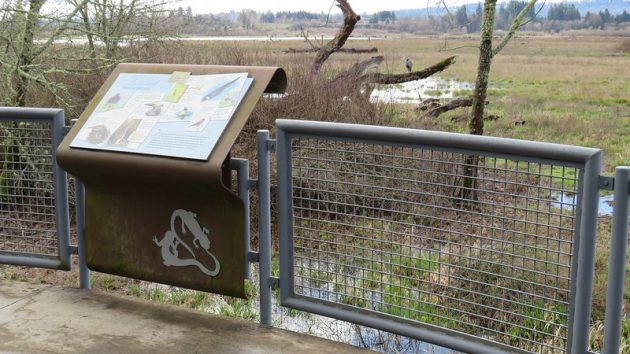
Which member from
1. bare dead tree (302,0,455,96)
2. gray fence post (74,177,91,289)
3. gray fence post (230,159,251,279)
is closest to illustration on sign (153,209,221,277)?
gray fence post (230,159,251,279)

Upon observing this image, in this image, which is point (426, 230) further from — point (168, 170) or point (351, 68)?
point (351, 68)

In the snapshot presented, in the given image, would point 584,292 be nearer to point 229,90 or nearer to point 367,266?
point 367,266

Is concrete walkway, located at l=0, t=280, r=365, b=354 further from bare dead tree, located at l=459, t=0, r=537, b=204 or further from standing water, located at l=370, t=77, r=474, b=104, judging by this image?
standing water, located at l=370, t=77, r=474, b=104

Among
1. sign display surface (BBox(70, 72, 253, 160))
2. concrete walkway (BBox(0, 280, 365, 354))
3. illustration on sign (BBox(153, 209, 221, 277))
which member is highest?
sign display surface (BBox(70, 72, 253, 160))

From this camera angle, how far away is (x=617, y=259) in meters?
3.28

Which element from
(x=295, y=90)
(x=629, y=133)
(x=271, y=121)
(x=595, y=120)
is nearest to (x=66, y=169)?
(x=271, y=121)

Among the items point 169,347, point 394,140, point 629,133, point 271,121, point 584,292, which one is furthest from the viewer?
point 629,133

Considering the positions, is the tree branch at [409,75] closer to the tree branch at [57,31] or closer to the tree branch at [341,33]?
the tree branch at [341,33]

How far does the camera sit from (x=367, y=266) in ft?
13.9

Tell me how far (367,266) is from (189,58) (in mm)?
9137

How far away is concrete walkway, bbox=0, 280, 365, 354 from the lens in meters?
4.12

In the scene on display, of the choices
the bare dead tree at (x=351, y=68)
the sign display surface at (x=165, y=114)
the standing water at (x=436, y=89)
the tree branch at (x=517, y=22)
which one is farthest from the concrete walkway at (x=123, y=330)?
the standing water at (x=436, y=89)

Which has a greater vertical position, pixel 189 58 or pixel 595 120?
pixel 189 58

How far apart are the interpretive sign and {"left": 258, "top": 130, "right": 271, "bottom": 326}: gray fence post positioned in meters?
0.12
